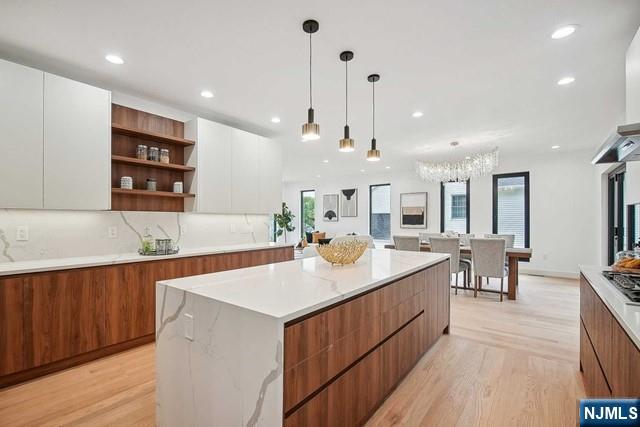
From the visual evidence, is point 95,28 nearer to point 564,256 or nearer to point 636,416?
point 636,416

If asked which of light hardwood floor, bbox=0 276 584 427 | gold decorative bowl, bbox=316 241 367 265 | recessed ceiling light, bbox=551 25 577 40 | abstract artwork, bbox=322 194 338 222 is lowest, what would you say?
light hardwood floor, bbox=0 276 584 427

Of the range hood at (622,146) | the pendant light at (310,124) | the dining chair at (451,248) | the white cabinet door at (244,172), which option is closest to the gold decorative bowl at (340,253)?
the pendant light at (310,124)

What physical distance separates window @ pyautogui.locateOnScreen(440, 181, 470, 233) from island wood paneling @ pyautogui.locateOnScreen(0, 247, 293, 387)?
6458 millimetres

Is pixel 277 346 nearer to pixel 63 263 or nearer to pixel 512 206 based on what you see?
pixel 63 263

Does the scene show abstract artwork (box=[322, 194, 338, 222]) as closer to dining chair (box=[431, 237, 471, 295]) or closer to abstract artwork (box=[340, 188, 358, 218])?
abstract artwork (box=[340, 188, 358, 218])

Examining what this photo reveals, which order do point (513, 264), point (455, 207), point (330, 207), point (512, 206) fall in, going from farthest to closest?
1. point (330, 207)
2. point (455, 207)
3. point (512, 206)
4. point (513, 264)

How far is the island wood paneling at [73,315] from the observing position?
2215 mm

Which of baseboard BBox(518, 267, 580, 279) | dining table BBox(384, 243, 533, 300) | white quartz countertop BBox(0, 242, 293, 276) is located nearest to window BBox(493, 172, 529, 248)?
baseboard BBox(518, 267, 580, 279)

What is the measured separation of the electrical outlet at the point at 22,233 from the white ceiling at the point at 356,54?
144 cm

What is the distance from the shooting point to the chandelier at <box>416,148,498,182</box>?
16.7 ft

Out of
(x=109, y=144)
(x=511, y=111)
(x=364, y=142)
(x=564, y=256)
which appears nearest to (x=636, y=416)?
(x=511, y=111)

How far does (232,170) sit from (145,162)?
1068 millimetres

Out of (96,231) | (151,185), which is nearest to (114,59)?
(151,185)

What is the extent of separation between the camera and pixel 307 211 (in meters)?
10.8
